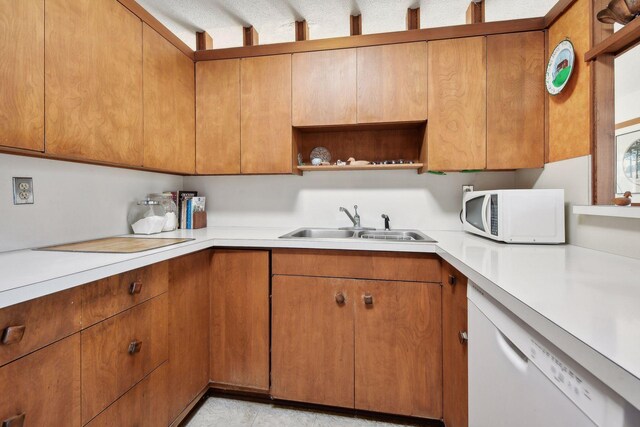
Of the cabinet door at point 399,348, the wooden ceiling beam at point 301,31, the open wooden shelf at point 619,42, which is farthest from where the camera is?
Answer: the wooden ceiling beam at point 301,31

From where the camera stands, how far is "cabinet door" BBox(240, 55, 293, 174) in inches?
77.0

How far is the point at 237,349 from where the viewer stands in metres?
1.70

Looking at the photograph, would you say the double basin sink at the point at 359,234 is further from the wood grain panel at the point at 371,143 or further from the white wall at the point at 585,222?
the white wall at the point at 585,222

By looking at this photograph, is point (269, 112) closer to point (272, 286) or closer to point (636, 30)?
point (272, 286)

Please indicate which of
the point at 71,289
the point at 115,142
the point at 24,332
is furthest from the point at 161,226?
the point at 24,332

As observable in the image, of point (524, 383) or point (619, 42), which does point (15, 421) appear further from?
point (619, 42)

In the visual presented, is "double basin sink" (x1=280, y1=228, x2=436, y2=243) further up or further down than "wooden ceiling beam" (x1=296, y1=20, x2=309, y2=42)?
further down

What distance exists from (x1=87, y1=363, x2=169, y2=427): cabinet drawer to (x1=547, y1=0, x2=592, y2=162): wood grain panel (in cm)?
225

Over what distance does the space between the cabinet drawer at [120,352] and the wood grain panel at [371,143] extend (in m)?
1.45

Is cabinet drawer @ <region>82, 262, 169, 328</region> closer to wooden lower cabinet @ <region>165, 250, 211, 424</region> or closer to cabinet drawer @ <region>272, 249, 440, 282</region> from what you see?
wooden lower cabinet @ <region>165, 250, 211, 424</region>

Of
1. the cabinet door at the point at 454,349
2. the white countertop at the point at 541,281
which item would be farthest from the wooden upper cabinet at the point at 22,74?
the cabinet door at the point at 454,349

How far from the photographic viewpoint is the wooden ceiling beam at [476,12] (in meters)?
1.81

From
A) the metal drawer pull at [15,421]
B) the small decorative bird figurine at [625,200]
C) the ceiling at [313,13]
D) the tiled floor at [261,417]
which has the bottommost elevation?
the tiled floor at [261,417]

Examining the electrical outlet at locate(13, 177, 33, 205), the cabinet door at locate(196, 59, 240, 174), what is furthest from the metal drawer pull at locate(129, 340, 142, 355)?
the cabinet door at locate(196, 59, 240, 174)
